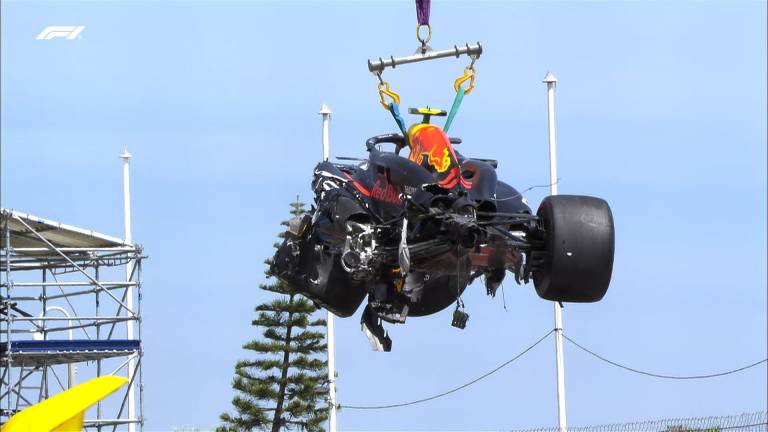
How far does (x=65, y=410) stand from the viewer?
48.3 ft

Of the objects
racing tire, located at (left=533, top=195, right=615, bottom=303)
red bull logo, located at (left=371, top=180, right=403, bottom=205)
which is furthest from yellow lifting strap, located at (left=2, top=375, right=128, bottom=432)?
red bull logo, located at (left=371, top=180, right=403, bottom=205)

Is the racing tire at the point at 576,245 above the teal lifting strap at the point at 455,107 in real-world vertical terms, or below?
below

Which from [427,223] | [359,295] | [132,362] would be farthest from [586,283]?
[132,362]

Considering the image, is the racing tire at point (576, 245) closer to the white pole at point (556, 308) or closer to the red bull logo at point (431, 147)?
the red bull logo at point (431, 147)

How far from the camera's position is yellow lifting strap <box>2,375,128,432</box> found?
14.6 meters

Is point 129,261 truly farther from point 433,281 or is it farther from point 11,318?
point 433,281

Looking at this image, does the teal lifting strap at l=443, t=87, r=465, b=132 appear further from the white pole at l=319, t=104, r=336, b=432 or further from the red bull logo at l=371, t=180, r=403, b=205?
the white pole at l=319, t=104, r=336, b=432

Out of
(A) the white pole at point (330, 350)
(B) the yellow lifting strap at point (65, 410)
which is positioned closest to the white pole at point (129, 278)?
(A) the white pole at point (330, 350)

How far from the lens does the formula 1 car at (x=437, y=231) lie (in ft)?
69.8

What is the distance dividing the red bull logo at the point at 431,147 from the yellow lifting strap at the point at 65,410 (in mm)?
8022

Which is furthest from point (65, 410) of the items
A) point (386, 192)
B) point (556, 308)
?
point (556, 308)

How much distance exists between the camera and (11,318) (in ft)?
112

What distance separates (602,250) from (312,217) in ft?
16.6

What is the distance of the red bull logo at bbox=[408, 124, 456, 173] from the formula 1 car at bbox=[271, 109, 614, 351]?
17 mm
